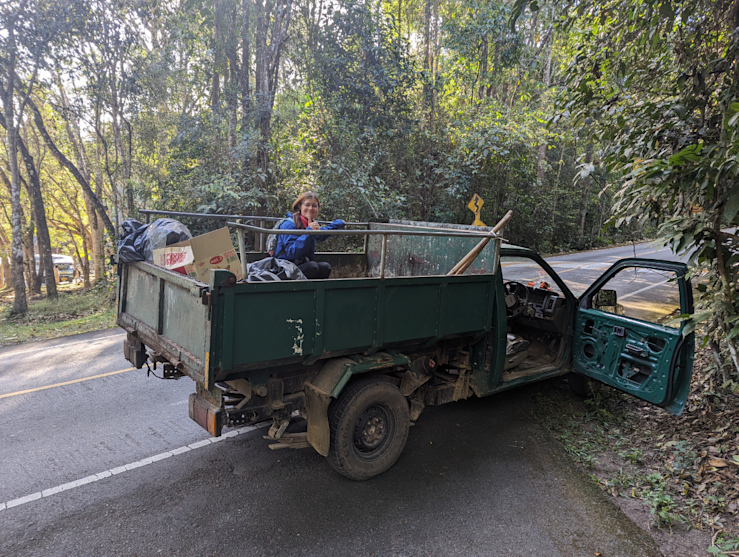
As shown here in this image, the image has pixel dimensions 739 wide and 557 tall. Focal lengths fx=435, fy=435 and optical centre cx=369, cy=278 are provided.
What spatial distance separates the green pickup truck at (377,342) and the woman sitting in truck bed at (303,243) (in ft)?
1.39

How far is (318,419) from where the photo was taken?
3250 millimetres

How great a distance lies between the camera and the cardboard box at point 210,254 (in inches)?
124

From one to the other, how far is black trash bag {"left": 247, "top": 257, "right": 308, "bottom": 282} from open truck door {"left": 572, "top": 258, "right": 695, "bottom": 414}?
3001 millimetres

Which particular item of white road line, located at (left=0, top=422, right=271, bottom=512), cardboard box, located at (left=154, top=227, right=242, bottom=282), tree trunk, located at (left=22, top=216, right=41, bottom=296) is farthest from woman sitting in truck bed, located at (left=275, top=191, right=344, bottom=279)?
tree trunk, located at (left=22, top=216, right=41, bottom=296)

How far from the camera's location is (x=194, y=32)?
11508mm

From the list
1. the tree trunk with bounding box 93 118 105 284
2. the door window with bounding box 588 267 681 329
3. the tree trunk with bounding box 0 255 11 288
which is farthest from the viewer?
the tree trunk with bounding box 0 255 11 288

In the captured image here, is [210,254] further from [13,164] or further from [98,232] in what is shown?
[98,232]

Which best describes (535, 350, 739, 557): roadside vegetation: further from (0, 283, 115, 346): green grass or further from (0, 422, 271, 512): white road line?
(0, 283, 115, 346): green grass

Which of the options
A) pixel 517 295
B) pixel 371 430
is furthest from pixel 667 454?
pixel 371 430

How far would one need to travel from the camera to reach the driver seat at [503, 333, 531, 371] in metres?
4.78

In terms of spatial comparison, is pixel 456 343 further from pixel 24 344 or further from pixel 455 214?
pixel 455 214

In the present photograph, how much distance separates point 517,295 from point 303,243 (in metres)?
2.67

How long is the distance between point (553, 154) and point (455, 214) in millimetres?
11444

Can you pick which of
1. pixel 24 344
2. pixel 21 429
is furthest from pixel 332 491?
pixel 24 344
